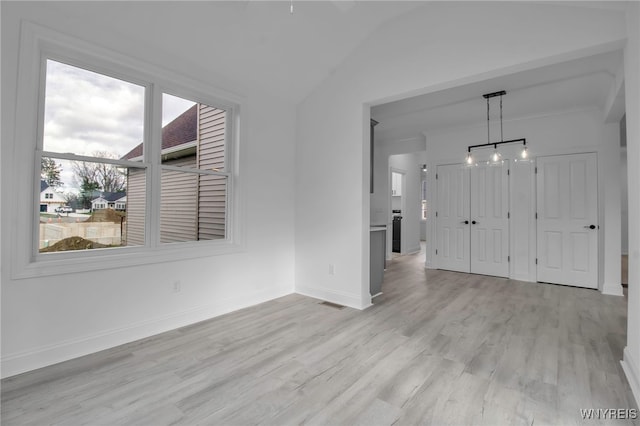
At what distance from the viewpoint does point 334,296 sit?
152 inches

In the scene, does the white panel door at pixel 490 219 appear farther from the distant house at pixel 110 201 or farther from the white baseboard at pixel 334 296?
the distant house at pixel 110 201

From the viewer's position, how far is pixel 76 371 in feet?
7.23

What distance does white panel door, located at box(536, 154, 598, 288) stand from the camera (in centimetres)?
462

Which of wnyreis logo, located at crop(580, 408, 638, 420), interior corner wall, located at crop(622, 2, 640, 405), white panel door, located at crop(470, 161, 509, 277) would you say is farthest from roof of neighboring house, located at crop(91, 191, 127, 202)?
white panel door, located at crop(470, 161, 509, 277)

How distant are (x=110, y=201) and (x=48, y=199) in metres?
0.43

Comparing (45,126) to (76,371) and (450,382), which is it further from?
(450,382)

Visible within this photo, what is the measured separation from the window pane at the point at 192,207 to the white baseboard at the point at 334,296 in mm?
1350

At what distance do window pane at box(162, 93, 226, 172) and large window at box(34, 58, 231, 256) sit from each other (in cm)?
1

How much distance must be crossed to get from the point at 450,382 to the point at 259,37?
3.59 m

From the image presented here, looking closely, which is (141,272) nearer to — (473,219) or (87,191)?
(87,191)

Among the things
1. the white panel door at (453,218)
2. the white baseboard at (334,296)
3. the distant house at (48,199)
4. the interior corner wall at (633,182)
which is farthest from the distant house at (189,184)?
the white panel door at (453,218)

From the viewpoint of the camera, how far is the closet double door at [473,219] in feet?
17.5

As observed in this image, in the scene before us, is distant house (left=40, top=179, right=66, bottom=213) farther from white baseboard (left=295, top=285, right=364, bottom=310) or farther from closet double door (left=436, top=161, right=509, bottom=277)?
closet double door (left=436, top=161, right=509, bottom=277)

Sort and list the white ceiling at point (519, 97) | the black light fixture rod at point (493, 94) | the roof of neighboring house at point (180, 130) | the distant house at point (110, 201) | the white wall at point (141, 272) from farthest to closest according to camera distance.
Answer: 1. the black light fixture rod at point (493, 94)
2. the white ceiling at point (519, 97)
3. the roof of neighboring house at point (180, 130)
4. the distant house at point (110, 201)
5. the white wall at point (141, 272)
